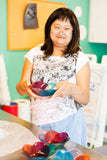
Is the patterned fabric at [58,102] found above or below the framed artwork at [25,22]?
below

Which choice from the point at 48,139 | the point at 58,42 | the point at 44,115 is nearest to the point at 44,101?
the point at 44,115

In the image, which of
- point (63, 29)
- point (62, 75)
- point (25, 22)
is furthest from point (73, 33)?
point (25, 22)

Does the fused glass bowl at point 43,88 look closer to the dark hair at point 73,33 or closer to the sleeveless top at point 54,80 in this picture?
the sleeveless top at point 54,80

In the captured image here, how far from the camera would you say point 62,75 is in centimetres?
155

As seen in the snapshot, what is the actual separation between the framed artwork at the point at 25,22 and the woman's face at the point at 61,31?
1.28 metres

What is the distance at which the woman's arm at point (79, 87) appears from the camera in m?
1.42

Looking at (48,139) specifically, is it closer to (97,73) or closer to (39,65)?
(39,65)

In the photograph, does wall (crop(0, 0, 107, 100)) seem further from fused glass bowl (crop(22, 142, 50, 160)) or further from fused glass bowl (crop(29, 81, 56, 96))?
fused glass bowl (crop(22, 142, 50, 160))

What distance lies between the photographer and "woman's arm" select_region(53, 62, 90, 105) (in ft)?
4.67

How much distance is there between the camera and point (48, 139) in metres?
0.99

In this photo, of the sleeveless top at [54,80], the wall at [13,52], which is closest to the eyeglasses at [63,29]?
the sleeveless top at [54,80]

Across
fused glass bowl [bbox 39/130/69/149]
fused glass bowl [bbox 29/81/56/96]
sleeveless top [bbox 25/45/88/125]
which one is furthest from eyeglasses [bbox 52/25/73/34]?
fused glass bowl [bbox 39/130/69/149]

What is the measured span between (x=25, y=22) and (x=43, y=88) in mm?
1624

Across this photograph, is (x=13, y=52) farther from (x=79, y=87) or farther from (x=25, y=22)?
(x=79, y=87)
